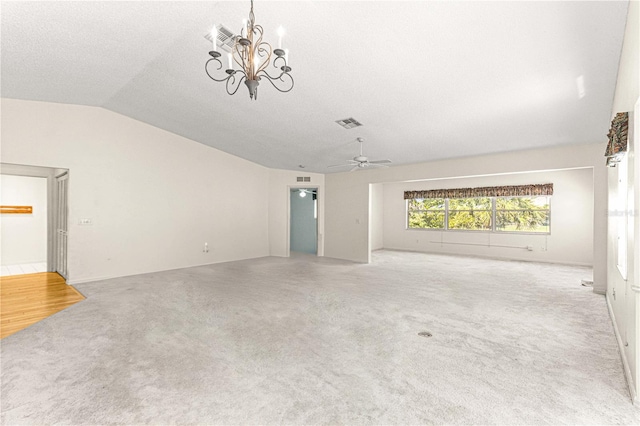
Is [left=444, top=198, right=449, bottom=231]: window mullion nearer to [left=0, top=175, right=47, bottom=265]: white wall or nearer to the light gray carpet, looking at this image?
the light gray carpet

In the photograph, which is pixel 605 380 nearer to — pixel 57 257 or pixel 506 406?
pixel 506 406

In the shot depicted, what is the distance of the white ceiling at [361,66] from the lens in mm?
2547

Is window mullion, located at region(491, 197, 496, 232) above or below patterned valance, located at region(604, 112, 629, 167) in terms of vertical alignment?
below

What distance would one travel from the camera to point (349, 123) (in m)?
4.93

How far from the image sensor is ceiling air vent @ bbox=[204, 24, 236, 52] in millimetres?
3000

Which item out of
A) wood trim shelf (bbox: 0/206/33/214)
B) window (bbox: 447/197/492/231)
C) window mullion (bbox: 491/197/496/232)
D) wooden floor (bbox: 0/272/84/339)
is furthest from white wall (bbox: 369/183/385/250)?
wood trim shelf (bbox: 0/206/33/214)

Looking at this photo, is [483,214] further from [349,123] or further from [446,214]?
[349,123]

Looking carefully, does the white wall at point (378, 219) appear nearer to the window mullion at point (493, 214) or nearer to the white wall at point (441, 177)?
the white wall at point (441, 177)

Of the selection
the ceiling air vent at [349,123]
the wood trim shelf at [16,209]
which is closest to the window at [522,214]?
the ceiling air vent at [349,123]

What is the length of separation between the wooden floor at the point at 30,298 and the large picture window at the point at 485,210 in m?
9.23

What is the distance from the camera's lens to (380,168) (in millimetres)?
7715

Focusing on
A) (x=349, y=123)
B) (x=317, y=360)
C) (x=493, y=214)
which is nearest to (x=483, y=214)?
(x=493, y=214)

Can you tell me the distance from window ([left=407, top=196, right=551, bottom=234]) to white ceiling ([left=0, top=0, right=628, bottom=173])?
3480 mm

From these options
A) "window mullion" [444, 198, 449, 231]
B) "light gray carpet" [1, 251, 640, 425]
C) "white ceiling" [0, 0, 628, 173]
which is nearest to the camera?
"light gray carpet" [1, 251, 640, 425]
